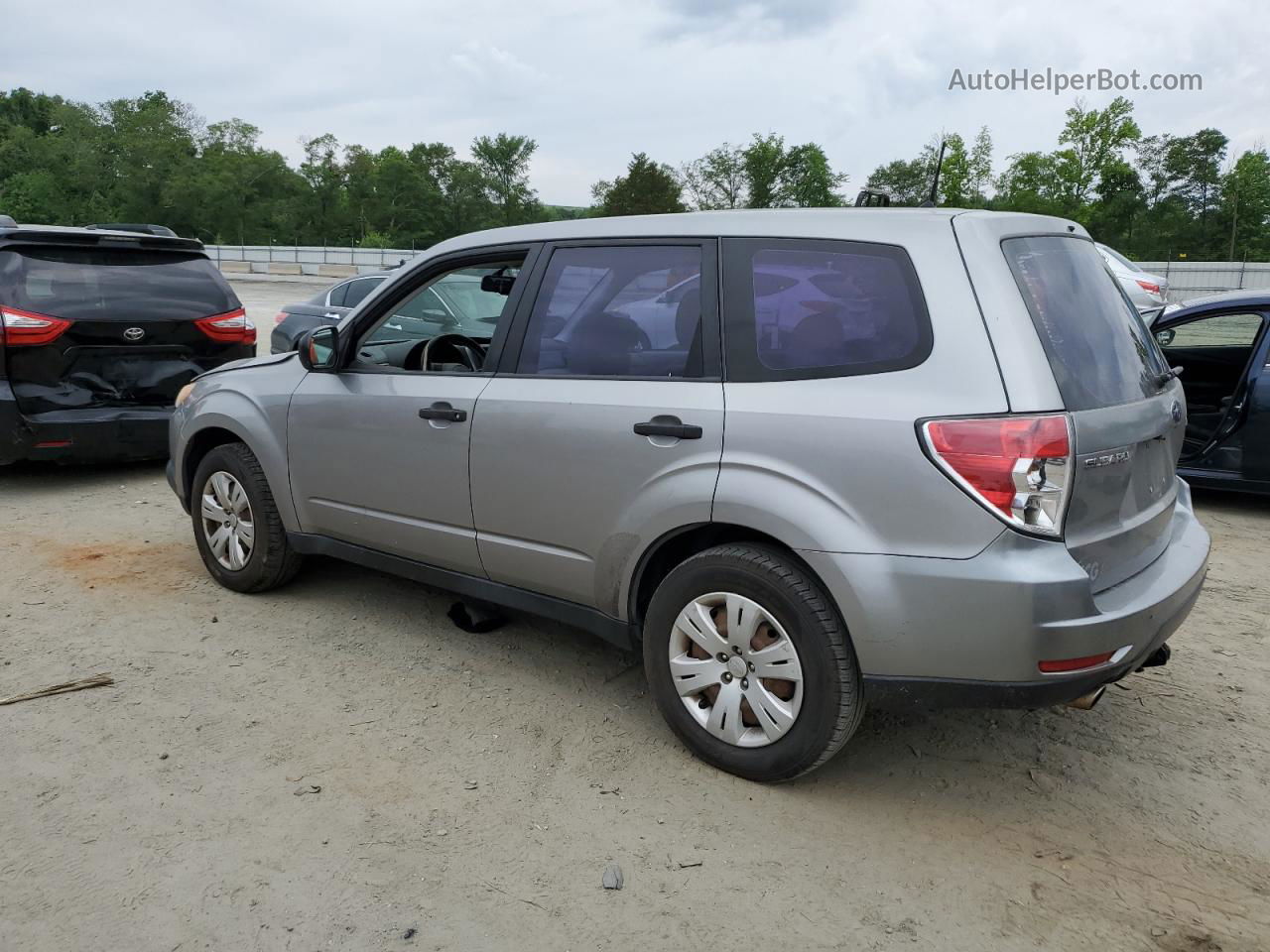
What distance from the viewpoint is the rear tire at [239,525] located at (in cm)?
486

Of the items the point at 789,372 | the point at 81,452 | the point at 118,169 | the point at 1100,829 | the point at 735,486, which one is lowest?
the point at 1100,829

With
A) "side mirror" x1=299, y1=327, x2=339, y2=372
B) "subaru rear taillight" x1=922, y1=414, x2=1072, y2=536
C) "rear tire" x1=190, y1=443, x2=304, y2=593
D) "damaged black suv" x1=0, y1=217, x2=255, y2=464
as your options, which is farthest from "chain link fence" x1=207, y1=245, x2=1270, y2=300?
"subaru rear taillight" x1=922, y1=414, x2=1072, y2=536

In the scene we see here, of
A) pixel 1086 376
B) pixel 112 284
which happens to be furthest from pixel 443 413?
pixel 112 284

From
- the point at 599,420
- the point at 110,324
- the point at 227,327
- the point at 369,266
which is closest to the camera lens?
the point at 599,420

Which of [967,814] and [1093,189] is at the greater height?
[1093,189]

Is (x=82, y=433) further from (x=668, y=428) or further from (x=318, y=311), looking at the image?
(x=668, y=428)

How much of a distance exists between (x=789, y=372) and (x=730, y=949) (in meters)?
1.63

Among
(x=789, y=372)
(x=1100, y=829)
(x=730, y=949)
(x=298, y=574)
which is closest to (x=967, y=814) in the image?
(x=1100, y=829)

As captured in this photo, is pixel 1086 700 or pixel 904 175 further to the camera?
pixel 904 175

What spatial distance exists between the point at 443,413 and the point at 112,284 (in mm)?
4385

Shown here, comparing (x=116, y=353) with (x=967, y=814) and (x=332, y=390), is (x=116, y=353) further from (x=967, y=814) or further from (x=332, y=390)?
(x=967, y=814)

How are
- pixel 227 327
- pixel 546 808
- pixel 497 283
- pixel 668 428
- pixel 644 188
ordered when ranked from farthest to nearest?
pixel 644 188 < pixel 227 327 < pixel 497 283 < pixel 668 428 < pixel 546 808

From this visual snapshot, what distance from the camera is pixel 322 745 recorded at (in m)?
3.57

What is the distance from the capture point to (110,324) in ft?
23.1
